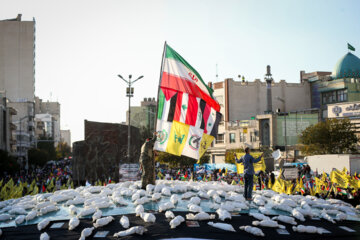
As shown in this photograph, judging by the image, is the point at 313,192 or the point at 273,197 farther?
the point at 313,192

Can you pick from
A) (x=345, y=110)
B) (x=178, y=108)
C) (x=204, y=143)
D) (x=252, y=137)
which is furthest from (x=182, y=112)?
(x=252, y=137)

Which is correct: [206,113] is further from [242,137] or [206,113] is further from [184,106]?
[242,137]

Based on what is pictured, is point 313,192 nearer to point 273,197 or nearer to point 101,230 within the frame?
point 273,197

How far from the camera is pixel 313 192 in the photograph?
621 inches

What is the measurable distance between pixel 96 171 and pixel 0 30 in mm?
93254

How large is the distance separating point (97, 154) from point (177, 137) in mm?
16018

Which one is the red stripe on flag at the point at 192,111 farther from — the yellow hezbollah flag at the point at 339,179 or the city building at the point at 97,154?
the city building at the point at 97,154

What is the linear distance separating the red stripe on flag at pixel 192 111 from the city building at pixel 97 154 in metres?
14.3

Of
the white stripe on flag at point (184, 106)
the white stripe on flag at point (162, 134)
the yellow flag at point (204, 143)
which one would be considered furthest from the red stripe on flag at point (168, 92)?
the yellow flag at point (204, 143)

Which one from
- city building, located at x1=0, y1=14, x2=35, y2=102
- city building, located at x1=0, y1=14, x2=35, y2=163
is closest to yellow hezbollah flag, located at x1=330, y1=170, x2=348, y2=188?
city building, located at x1=0, y1=14, x2=35, y2=163

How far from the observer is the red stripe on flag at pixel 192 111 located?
14.5 metres

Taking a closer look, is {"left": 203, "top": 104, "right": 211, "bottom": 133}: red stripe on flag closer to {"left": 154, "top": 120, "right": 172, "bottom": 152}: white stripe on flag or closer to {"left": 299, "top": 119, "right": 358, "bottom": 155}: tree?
{"left": 154, "top": 120, "right": 172, "bottom": 152}: white stripe on flag

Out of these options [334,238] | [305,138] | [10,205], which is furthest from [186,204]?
[305,138]

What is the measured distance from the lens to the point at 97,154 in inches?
1154
